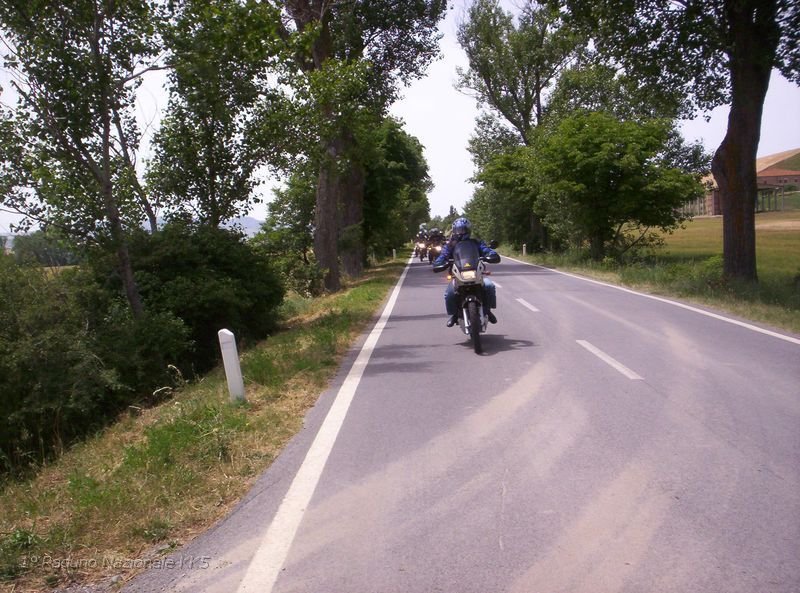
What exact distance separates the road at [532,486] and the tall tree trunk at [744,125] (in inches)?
358

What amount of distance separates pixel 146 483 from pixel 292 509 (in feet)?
4.19

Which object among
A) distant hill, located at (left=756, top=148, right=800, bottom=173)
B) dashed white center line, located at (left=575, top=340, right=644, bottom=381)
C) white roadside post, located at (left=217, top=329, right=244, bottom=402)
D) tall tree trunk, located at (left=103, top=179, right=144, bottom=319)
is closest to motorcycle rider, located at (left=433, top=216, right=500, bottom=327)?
dashed white center line, located at (left=575, top=340, right=644, bottom=381)

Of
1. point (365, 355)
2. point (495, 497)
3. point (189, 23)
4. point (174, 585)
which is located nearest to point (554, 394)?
point (495, 497)

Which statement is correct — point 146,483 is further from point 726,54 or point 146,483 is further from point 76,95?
point 726,54

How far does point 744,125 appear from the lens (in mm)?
16984

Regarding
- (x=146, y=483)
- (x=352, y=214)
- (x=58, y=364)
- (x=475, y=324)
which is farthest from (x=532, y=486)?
(x=352, y=214)

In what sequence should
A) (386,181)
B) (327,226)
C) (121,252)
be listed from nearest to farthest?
(121,252) → (327,226) → (386,181)

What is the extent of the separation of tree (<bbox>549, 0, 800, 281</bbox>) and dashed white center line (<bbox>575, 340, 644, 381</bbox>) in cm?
901

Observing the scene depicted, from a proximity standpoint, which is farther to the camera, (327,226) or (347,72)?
(327,226)

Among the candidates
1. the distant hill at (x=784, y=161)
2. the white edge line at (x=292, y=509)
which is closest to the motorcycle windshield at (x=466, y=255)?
the white edge line at (x=292, y=509)

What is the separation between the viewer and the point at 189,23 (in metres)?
11.8

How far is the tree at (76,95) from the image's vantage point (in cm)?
1055

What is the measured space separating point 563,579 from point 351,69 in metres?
16.3

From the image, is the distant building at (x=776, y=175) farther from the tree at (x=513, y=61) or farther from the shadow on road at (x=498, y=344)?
the shadow on road at (x=498, y=344)
